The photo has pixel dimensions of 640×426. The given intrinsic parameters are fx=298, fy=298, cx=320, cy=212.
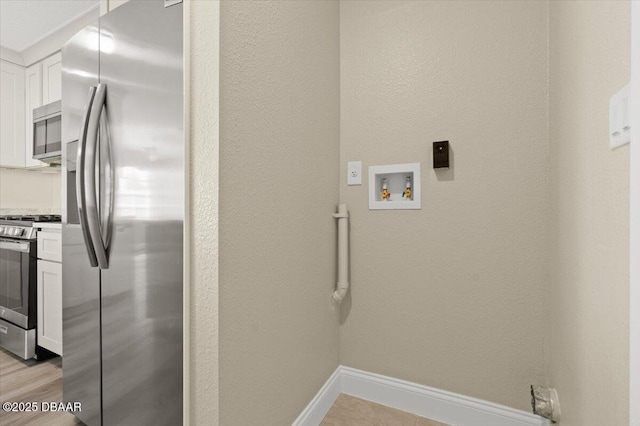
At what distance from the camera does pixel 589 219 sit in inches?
32.6

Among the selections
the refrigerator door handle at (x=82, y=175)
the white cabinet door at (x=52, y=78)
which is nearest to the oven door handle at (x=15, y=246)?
the white cabinet door at (x=52, y=78)

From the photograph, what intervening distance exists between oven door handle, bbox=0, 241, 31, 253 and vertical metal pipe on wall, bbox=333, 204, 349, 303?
2226 mm

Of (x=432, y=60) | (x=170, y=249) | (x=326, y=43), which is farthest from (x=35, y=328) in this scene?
(x=432, y=60)

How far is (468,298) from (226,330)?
1170 mm

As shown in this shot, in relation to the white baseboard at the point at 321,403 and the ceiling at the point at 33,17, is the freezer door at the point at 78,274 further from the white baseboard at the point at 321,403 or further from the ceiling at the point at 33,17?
the ceiling at the point at 33,17

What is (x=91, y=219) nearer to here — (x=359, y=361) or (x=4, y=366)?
(x=359, y=361)

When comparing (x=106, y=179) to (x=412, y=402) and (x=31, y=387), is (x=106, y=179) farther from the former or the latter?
(x=412, y=402)

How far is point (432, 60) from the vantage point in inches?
61.2

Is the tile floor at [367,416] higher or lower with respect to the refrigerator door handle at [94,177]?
lower

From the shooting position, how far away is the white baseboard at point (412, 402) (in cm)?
141

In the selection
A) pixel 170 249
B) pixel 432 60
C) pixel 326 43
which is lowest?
pixel 170 249

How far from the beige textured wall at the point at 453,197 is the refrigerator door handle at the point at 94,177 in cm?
118

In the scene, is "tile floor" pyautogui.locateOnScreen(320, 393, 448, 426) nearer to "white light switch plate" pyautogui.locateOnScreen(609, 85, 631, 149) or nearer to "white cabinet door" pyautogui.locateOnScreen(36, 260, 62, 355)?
"white light switch plate" pyautogui.locateOnScreen(609, 85, 631, 149)

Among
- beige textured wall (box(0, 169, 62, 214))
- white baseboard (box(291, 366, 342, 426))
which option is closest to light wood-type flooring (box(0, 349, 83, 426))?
white baseboard (box(291, 366, 342, 426))
